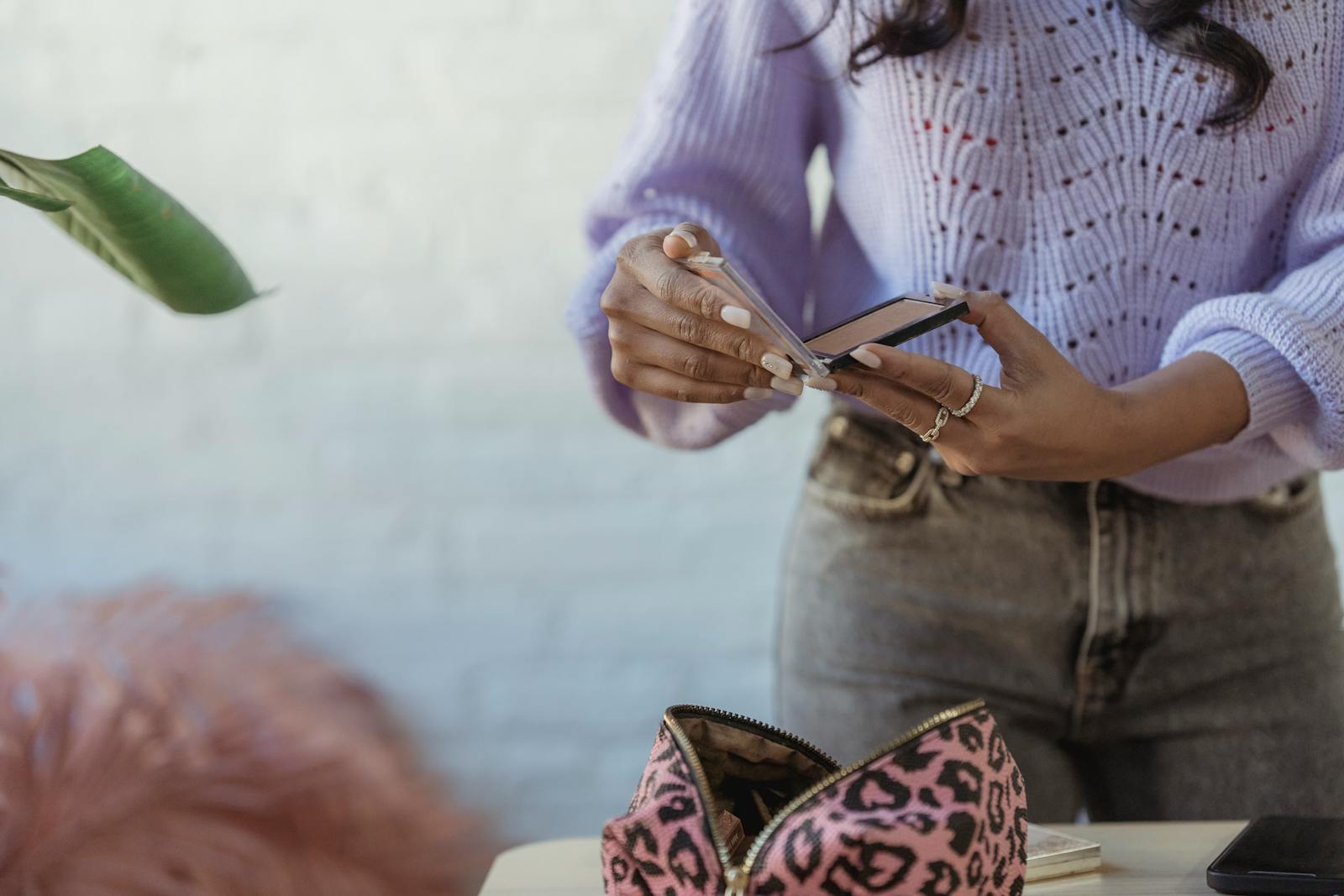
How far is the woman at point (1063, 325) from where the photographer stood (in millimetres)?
674

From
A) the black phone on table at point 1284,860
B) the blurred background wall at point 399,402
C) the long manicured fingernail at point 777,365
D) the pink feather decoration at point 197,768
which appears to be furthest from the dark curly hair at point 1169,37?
the pink feather decoration at point 197,768

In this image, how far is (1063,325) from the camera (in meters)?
0.69

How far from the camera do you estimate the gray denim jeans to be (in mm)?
702

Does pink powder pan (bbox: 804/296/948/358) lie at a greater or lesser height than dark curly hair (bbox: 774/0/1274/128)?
lesser

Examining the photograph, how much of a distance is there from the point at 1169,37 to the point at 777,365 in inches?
12.0

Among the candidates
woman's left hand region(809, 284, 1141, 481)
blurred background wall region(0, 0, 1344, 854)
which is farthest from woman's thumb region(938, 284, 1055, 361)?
blurred background wall region(0, 0, 1344, 854)

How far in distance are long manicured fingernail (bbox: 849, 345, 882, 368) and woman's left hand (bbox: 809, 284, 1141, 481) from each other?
2 centimetres

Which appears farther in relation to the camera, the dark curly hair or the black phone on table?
the dark curly hair

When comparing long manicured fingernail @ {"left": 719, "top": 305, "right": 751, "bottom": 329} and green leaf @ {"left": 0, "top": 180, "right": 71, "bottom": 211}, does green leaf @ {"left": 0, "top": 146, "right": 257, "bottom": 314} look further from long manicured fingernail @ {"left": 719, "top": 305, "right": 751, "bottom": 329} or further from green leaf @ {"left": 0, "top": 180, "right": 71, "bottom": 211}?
long manicured fingernail @ {"left": 719, "top": 305, "right": 751, "bottom": 329}

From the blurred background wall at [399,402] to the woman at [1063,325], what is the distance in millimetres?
444

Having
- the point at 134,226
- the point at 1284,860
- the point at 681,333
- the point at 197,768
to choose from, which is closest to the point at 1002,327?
the point at 681,333

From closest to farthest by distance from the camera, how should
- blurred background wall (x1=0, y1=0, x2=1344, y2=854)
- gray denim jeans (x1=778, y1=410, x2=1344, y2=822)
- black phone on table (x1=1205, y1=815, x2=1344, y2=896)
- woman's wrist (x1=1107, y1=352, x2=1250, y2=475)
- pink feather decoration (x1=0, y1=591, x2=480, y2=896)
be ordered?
1. black phone on table (x1=1205, y1=815, x2=1344, y2=896)
2. woman's wrist (x1=1107, y1=352, x2=1250, y2=475)
3. gray denim jeans (x1=778, y1=410, x2=1344, y2=822)
4. pink feather decoration (x1=0, y1=591, x2=480, y2=896)
5. blurred background wall (x1=0, y1=0, x2=1344, y2=854)

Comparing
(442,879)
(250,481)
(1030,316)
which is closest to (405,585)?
(250,481)

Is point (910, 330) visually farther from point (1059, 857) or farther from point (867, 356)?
point (1059, 857)
